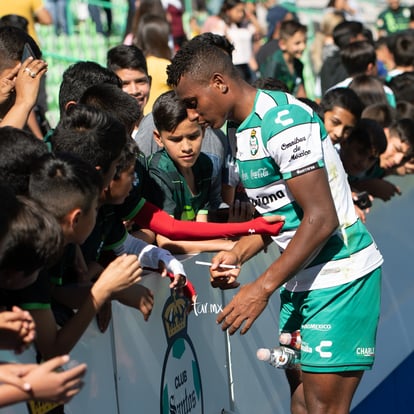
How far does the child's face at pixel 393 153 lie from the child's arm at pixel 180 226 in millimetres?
3159

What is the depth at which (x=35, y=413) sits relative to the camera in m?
3.54

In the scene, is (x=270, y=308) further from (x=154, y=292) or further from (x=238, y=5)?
(x=238, y=5)

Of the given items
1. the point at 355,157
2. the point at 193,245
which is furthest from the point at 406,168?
the point at 193,245

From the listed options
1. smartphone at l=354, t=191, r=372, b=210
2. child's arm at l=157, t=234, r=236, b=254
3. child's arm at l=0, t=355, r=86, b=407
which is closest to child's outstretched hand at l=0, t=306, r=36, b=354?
child's arm at l=0, t=355, r=86, b=407

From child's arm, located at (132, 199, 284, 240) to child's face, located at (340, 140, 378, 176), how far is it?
Result: 2287 millimetres

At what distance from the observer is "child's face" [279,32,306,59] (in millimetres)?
10570

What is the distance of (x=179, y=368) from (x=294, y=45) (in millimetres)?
6486

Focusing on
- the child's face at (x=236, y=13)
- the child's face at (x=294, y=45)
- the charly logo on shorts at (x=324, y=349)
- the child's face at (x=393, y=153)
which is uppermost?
the charly logo on shorts at (x=324, y=349)

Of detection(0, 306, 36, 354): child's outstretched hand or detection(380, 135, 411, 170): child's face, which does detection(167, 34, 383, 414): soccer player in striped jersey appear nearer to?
detection(0, 306, 36, 354): child's outstretched hand

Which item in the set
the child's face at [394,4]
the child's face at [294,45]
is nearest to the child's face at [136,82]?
the child's face at [294,45]

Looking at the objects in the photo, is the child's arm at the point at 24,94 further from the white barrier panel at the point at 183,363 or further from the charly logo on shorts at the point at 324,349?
the charly logo on shorts at the point at 324,349

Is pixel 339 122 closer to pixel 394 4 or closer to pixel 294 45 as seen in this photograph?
pixel 294 45

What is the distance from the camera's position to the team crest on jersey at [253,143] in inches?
169

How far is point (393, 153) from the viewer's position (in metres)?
7.74
